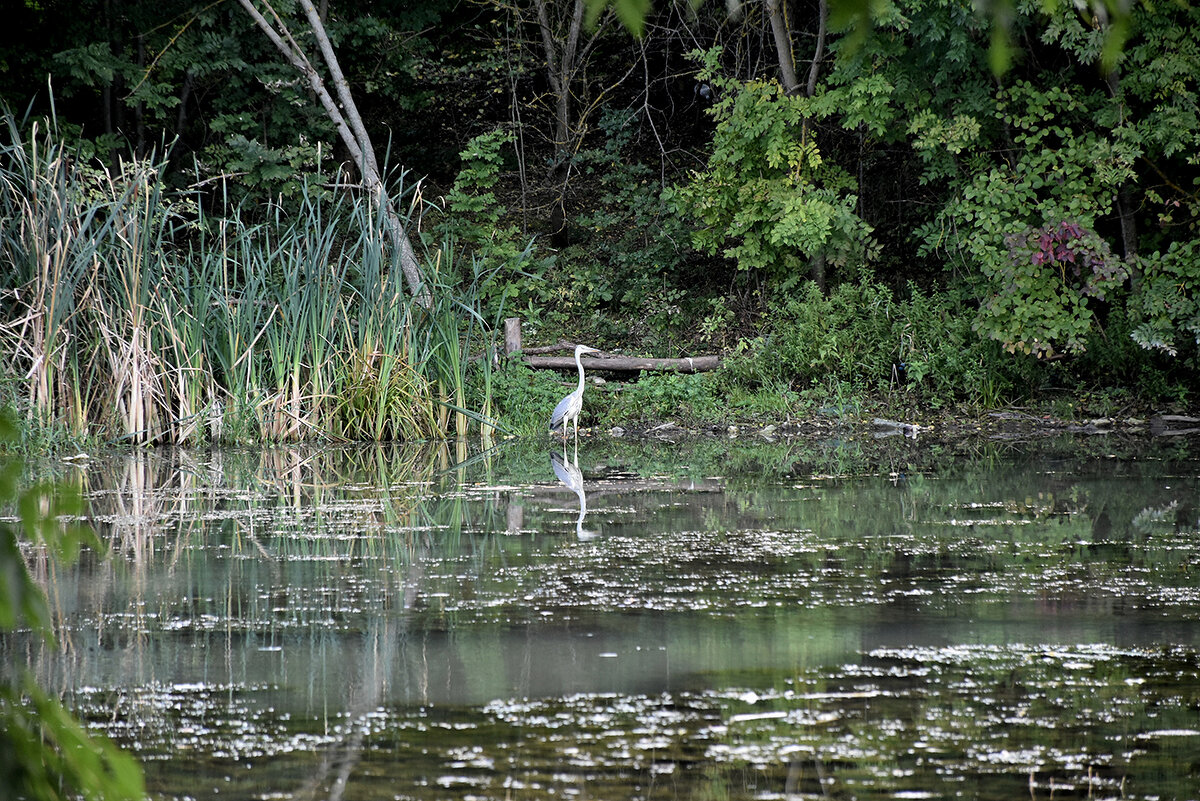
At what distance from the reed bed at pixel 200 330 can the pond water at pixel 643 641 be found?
204cm

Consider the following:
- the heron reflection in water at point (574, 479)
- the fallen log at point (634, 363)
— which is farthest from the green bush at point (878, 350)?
the heron reflection in water at point (574, 479)

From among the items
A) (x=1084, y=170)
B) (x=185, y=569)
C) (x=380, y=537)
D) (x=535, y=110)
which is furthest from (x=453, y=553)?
(x=535, y=110)

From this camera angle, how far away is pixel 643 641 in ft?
11.1

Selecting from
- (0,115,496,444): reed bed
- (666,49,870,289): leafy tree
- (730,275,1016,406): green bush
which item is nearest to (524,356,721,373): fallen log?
(730,275,1016,406): green bush

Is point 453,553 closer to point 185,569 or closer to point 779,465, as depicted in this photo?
point 185,569

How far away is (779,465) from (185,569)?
4005 mm

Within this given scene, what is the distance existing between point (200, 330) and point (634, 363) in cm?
382

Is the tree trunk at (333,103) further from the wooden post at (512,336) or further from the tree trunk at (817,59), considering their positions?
the tree trunk at (817,59)

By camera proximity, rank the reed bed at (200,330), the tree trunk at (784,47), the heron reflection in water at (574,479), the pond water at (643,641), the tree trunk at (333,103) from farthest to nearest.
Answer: the tree trunk at (784,47)
the tree trunk at (333,103)
the reed bed at (200,330)
the heron reflection in water at (574,479)
the pond water at (643,641)

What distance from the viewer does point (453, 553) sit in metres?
4.69

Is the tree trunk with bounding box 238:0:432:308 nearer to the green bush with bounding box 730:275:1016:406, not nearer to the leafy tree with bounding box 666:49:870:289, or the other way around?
the leafy tree with bounding box 666:49:870:289

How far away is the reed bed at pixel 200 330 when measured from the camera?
7785 millimetres

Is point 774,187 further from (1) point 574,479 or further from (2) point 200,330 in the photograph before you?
(2) point 200,330

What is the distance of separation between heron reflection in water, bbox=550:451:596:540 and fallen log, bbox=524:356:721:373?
7.59ft
